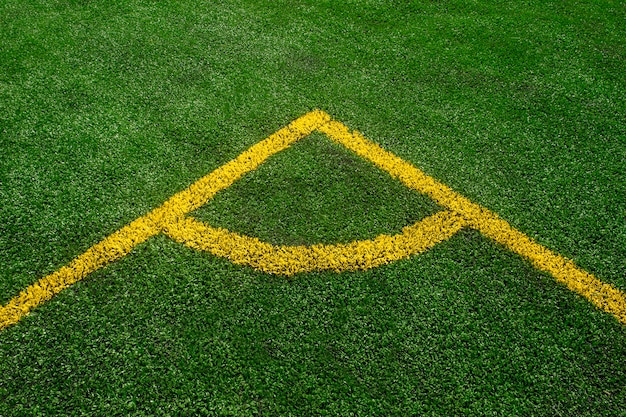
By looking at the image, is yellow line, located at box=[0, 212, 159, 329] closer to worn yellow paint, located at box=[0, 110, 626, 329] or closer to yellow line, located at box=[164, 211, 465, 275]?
worn yellow paint, located at box=[0, 110, 626, 329]

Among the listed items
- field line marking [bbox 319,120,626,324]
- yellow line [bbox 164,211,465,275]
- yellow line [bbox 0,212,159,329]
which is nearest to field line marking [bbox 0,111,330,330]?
yellow line [bbox 0,212,159,329]

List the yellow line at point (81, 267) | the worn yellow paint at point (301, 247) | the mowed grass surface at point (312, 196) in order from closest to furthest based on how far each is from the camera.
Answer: the mowed grass surface at point (312, 196), the yellow line at point (81, 267), the worn yellow paint at point (301, 247)

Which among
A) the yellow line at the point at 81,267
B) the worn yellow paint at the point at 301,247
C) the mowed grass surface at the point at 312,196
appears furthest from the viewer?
the worn yellow paint at the point at 301,247

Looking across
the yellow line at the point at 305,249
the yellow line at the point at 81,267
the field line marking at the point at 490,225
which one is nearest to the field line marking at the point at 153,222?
the yellow line at the point at 81,267

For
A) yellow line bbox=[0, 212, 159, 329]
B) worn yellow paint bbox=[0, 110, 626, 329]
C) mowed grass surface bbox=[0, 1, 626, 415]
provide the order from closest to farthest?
mowed grass surface bbox=[0, 1, 626, 415] → yellow line bbox=[0, 212, 159, 329] → worn yellow paint bbox=[0, 110, 626, 329]

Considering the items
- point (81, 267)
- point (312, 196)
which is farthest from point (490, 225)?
point (81, 267)

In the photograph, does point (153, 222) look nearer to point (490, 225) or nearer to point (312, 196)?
point (312, 196)

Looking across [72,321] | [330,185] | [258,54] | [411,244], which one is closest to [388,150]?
[330,185]

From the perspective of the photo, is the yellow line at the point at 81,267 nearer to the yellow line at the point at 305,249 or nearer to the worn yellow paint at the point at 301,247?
the worn yellow paint at the point at 301,247
